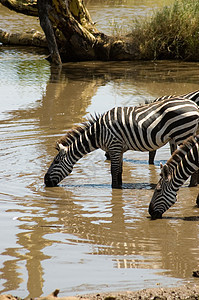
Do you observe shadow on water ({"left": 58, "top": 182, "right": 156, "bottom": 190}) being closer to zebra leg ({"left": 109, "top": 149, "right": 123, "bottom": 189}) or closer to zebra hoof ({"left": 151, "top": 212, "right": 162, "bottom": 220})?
zebra leg ({"left": 109, "top": 149, "right": 123, "bottom": 189})

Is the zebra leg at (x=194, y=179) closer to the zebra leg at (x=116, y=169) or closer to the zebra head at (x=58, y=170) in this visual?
the zebra leg at (x=116, y=169)

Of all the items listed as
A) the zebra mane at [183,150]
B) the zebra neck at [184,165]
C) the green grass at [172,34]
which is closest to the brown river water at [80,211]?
the zebra neck at [184,165]

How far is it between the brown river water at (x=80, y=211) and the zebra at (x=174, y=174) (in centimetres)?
20

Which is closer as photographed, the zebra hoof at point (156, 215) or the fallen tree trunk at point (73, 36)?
the zebra hoof at point (156, 215)

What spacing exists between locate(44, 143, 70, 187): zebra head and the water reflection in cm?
15

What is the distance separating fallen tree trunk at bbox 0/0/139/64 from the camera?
57.1ft

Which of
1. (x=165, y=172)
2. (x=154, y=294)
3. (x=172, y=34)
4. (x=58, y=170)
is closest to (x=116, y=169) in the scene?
(x=58, y=170)

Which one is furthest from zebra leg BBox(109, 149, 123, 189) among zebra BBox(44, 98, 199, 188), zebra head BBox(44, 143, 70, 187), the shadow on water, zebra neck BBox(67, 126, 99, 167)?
zebra head BBox(44, 143, 70, 187)

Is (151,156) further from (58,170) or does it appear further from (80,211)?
(80,211)

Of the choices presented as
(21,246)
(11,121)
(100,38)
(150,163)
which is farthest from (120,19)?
(21,246)

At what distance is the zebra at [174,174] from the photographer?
7000 millimetres

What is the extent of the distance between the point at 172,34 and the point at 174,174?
11.4 metres

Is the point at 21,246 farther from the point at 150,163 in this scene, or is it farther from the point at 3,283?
the point at 150,163

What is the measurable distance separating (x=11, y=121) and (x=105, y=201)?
4947mm
